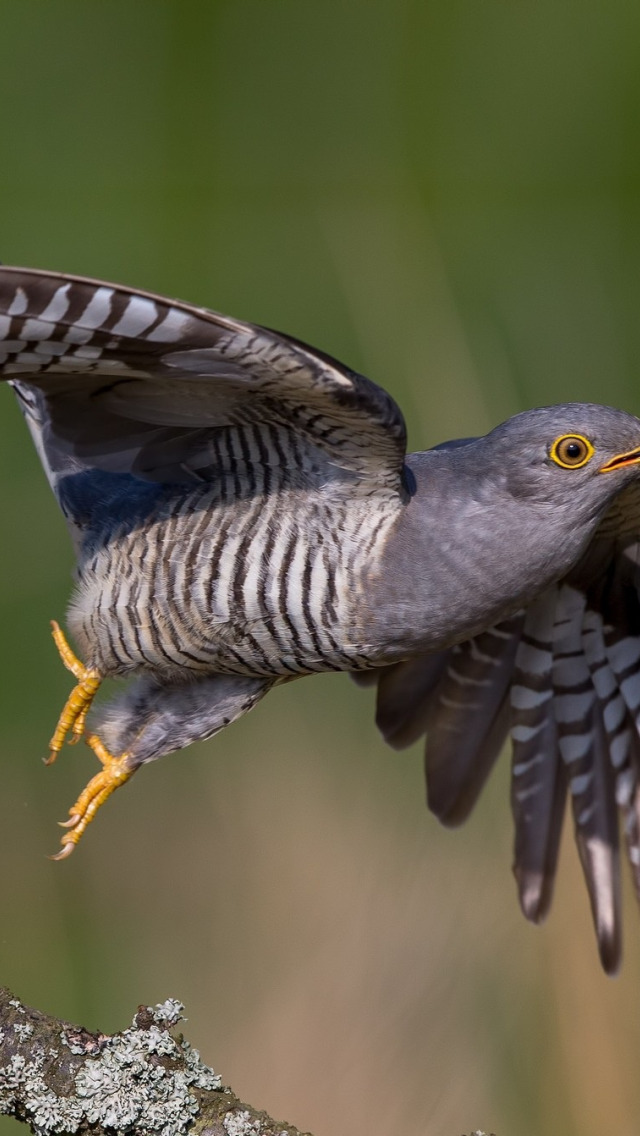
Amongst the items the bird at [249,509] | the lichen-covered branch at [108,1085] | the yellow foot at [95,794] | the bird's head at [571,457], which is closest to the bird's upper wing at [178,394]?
the bird at [249,509]

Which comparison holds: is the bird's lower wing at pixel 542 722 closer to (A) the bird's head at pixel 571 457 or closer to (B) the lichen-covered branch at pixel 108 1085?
(A) the bird's head at pixel 571 457

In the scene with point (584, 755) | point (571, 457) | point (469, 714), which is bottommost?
point (584, 755)

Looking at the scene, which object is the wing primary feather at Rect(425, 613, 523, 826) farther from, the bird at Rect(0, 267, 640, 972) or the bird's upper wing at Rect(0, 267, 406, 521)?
the bird's upper wing at Rect(0, 267, 406, 521)

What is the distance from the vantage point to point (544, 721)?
274cm

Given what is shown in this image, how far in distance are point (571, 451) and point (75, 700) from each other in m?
1.07

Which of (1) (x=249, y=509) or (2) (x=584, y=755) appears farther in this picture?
(2) (x=584, y=755)

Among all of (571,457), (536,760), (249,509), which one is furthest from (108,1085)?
(536,760)

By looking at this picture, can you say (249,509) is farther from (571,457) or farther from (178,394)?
(571,457)

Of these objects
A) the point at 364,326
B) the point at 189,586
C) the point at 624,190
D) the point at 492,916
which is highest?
the point at 624,190

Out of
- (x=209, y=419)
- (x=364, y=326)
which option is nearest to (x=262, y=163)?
(x=364, y=326)

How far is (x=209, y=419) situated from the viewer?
6.22 feet

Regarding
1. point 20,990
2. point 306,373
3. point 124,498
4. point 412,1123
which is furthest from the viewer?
point 20,990

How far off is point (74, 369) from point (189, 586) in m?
0.49

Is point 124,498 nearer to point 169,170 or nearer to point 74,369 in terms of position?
point 74,369
